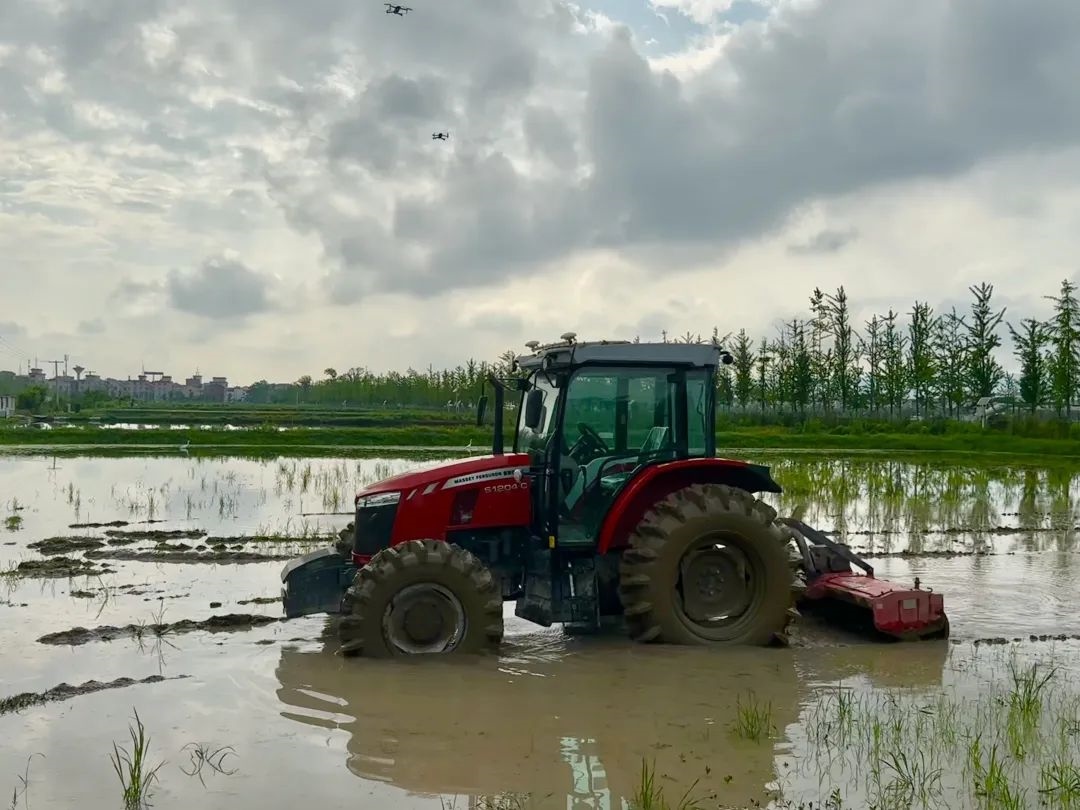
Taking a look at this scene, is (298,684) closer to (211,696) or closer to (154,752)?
(211,696)

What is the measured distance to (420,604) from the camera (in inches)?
283

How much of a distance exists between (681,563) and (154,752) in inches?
160

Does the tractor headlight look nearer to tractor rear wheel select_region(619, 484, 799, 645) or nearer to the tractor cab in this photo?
the tractor cab

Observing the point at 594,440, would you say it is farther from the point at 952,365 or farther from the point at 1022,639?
the point at 952,365

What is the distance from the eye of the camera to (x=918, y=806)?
15.4 ft

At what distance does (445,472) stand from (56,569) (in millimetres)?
5357

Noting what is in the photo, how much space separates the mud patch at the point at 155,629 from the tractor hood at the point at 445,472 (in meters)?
1.63

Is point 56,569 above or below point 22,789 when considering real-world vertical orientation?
above

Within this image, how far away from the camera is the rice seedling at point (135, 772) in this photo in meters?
4.65

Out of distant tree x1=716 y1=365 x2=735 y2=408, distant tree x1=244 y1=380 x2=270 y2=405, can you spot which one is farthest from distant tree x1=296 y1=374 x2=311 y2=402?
distant tree x1=716 y1=365 x2=735 y2=408

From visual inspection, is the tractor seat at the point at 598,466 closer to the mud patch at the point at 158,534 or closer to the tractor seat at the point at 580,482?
the tractor seat at the point at 580,482

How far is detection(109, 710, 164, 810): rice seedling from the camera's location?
4.65 metres

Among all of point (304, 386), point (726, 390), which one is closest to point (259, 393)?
point (304, 386)

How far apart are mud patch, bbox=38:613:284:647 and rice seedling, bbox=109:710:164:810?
2.57 meters
